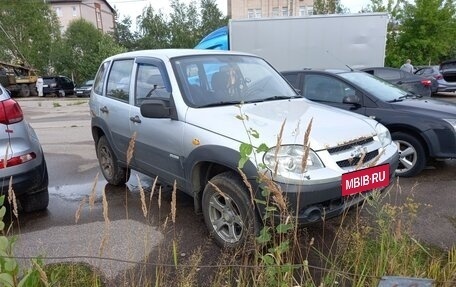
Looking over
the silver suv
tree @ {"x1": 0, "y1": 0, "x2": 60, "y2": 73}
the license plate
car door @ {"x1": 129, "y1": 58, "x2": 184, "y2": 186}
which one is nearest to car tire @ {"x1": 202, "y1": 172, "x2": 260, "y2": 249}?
the silver suv

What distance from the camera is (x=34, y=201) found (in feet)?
13.4

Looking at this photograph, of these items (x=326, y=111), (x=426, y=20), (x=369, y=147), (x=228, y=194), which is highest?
(x=426, y=20)

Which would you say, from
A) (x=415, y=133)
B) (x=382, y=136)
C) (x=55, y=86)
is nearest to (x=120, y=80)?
(x=382, y=136)

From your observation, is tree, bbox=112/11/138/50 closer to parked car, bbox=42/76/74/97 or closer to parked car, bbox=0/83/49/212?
parked car, bbox=42/76/74/97

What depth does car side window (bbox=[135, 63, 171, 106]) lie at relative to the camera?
3904 mm

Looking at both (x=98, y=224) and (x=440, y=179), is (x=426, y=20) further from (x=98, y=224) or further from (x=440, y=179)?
(x=98, y=224)

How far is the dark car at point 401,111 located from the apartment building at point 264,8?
41336 millimetres

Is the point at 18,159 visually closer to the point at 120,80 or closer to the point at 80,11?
the point at 120,80

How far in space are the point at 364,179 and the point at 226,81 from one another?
1.73 m

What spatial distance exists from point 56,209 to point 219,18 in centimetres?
4275

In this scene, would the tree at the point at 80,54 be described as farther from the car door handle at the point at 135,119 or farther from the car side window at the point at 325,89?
the car door handle at the point at 135,119

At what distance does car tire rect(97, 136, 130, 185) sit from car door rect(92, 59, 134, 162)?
0.30 meters

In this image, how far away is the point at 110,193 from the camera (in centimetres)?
498

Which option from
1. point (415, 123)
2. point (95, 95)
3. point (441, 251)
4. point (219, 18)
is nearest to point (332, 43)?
point (415, 123)
